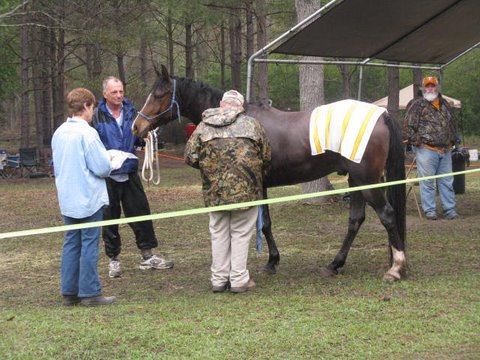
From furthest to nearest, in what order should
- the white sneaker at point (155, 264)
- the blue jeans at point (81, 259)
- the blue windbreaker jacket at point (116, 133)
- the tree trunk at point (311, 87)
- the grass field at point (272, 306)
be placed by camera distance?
the tree trunk at point (311, 87)
the white sneaker at point (155, 264)
the blue windbreaker jacket at point (116, 133)
the blue jeans at point (81, 259)
the grass field at point (272, 306)

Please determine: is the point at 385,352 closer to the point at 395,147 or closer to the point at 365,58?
the point at 395,147

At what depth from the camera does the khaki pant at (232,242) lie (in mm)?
5355

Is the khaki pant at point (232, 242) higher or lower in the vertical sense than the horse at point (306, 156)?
lower

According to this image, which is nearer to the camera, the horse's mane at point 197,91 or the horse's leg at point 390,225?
the horse's leg at point 390,225

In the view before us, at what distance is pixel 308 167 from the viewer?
18.7 ft

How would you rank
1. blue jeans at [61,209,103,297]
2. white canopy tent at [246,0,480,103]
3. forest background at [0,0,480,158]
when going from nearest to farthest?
blue jeans at [61,209,103,297] → white canopy tent at [246,0,480,103] → forest background at [0,0,480,158]

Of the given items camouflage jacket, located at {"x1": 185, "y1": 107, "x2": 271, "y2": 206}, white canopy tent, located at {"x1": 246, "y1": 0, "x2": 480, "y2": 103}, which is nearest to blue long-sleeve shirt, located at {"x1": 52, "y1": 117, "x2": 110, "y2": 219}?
camouflage jacket, located at {"x1": 185, "y1": 107, "x2": 271, "y2": 206}

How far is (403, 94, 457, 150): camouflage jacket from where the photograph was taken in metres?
8.62

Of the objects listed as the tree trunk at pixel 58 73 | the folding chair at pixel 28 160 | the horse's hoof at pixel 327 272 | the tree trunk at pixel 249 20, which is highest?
the tree trunk at pixel 249 20

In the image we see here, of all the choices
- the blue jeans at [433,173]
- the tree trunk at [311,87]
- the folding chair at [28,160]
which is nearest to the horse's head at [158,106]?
the blue jeans at [433,173]

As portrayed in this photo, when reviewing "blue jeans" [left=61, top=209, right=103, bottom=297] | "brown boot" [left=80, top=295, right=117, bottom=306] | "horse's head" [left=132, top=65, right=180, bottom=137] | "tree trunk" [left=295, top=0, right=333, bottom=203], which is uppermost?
"tree trunk" [left=295, top=0, right=333, bottom=203]

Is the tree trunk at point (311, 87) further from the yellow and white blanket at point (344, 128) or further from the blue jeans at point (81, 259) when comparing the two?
the blue jeans at point (81, 259)

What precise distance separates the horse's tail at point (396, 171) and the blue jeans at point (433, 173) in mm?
3178

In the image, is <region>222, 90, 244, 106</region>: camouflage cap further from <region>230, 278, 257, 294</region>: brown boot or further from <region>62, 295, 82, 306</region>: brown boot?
<region>62, 295, 82, 306</region>: brown boot
